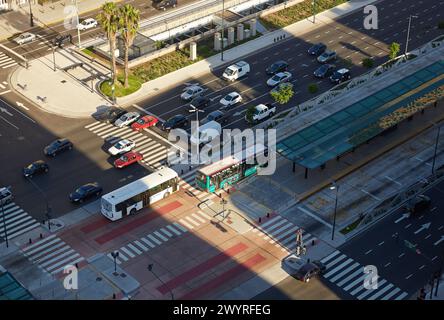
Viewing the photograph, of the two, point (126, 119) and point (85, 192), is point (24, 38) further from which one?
point (85, 192)

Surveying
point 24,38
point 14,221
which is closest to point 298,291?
point 14,221

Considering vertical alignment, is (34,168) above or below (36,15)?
below

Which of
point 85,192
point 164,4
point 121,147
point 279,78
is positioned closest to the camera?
point 85,192

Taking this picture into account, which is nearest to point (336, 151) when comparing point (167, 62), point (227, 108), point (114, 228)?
point (227, 108)

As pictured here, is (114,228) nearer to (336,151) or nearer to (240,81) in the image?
(336,151)

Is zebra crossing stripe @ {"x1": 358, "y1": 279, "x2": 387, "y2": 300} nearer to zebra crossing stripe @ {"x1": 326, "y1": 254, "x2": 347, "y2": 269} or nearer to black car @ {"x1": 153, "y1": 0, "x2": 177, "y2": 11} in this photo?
zebra crossing stripe @ {"x1": 326, "y1": 254, "x2": 347, "y2": 269}

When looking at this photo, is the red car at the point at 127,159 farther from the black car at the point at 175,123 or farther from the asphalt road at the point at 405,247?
the asphalt road at the point at 405,247

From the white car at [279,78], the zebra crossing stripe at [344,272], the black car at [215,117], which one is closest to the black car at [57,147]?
the black car at [215,117]
